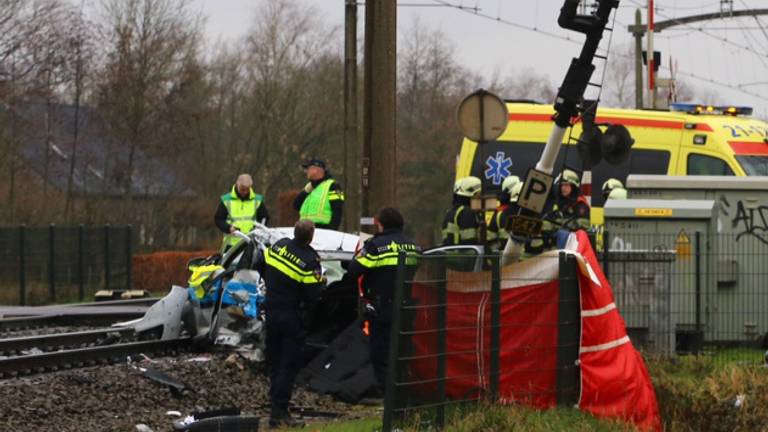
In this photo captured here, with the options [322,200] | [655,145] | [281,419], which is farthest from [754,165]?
[281,419]

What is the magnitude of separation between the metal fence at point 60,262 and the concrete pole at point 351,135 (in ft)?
25.5

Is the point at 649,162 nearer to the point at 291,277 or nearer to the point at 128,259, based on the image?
the point at 291,277

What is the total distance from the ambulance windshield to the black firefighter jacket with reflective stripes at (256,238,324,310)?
10.1 meters

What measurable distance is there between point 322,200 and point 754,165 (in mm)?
6610

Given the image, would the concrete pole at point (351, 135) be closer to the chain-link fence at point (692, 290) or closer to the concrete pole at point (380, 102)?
the concrete pole at point (380, 102)

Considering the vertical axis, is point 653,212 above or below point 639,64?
below

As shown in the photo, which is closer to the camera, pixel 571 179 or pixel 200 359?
pixel 200 359

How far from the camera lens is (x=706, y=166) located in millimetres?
21641

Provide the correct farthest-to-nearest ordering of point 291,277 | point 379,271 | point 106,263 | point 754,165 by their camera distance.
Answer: point 106,263, point 754,165, point 379,271, point 291,277

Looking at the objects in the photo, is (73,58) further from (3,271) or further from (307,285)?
(307,285)

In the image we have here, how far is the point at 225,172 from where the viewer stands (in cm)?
5434

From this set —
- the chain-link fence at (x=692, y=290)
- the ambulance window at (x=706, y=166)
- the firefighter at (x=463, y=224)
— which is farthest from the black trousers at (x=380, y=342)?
the ambulance window at (x=706, y=166)

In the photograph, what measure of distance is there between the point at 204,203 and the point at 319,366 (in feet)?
117

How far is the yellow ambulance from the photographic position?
2150cm
